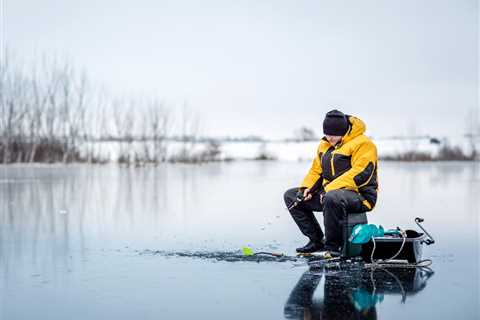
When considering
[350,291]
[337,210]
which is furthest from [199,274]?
[337,210]

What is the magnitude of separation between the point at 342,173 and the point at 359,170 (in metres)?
0.25

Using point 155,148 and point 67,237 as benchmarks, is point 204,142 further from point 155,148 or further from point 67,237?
point 67,237

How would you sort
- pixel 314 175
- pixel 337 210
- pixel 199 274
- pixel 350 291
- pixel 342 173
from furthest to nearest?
pixel 314 175 < pixel 342 173 < pixel 337 210 < pixel 199 274 < pixel 350 291

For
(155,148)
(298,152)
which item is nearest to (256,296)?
(155,148)

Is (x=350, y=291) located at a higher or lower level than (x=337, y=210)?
lower

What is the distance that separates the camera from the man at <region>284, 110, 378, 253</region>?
6.29m

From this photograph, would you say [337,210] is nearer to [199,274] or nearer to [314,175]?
[314,175]

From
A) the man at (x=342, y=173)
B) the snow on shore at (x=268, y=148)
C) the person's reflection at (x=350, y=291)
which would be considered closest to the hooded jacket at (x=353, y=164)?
the man at (x=342, y=173)

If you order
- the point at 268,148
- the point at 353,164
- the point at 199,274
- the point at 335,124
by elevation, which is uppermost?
the point at 335,124

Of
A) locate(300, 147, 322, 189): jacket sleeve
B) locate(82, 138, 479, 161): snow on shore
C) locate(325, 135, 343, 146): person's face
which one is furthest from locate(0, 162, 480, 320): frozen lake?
locate(82, 138, 479, 161): snow on shore

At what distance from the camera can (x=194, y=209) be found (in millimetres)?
12086

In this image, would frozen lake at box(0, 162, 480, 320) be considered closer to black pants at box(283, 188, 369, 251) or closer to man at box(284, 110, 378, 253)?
black pants at box(283, 188, 369, 251)

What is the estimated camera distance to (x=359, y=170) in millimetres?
6301

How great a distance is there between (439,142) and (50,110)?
29607mm
